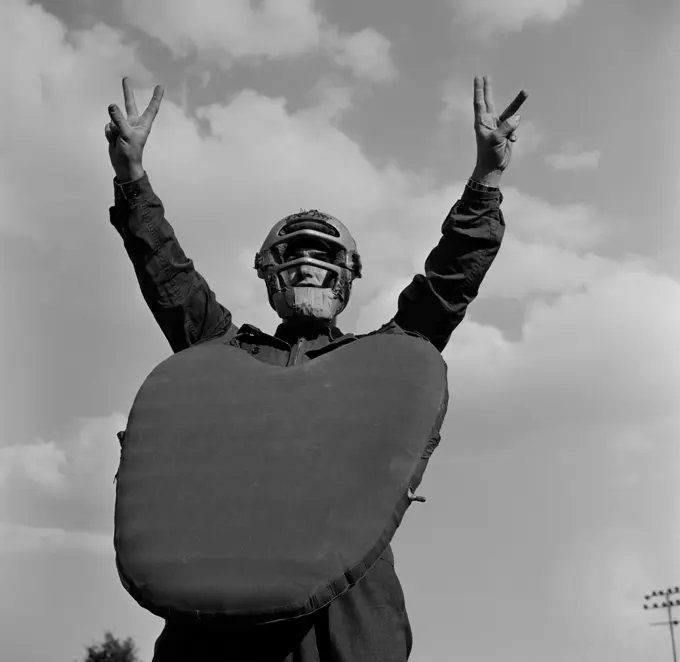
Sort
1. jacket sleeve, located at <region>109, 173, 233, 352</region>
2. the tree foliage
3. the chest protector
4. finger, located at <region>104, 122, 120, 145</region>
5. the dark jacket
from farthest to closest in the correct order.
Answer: the tree foliage → finger, located at <region>104, 122, 120, 145</region> → jacket sleeve, located at <region>109, 173, 233, 352</region> → the dark jacket → the chest protector

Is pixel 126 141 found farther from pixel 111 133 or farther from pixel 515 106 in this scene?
pixel 515 106

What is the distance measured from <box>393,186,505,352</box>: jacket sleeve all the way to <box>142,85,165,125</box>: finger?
147 cm

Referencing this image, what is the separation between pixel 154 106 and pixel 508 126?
65.0 inches

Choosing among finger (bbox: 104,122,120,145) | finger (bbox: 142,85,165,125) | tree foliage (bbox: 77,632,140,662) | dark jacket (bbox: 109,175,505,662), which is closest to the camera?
dark jacket (bbox: 109,175,505,662)

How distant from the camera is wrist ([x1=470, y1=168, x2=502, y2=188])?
13.7 feet

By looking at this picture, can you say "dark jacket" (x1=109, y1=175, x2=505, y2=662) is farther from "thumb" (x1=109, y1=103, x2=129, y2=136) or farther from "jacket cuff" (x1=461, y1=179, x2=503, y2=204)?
"thumb" (x1=109, y1=103, x2=129, y2=136)

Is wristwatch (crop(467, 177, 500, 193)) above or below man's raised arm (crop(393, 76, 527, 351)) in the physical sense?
above

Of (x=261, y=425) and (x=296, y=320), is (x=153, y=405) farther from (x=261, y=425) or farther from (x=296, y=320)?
(x=296, y=320)

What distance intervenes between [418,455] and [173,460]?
0.88 metres

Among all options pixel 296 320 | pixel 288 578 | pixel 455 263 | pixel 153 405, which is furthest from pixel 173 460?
pixel 455 263

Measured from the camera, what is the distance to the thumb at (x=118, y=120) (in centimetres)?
434

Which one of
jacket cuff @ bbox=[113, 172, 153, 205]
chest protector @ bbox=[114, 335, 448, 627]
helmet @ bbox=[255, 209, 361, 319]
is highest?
jacket cuff @ bbox=[113, 172, 153, 205]

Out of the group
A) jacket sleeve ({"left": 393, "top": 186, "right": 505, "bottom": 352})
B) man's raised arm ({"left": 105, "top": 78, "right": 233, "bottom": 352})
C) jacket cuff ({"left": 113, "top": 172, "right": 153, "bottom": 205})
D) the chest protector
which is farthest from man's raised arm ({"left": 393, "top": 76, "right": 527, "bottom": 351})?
jacket cuff ({"left": 113, "top": 172, "right": 153, "bottom": 205})

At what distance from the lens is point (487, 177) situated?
416cm
